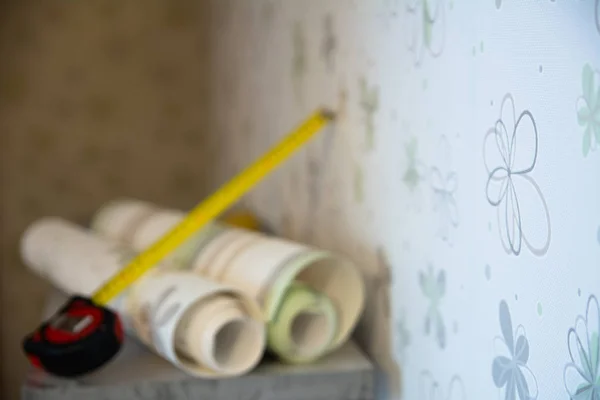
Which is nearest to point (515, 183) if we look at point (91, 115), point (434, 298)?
point (434, 298)

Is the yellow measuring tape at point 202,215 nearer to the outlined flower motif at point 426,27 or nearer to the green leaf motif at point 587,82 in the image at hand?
the outlined flower motif at point 426,27

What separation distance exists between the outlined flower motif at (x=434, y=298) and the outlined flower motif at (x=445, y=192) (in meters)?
0.05

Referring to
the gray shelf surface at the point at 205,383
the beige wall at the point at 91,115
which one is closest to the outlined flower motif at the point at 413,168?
the gray shelf surface at the point at 205,383

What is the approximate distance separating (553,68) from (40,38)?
1829mm

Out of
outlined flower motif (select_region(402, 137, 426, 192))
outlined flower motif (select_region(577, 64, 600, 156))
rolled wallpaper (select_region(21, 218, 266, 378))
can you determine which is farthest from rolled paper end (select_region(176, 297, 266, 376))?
outlined flower motif (select_region(577, 64, 600, 156))

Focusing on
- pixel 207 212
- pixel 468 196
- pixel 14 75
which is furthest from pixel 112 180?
pixel 468 196

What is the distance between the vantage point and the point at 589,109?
1.66 feet

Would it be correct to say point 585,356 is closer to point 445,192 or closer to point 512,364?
point 512,364

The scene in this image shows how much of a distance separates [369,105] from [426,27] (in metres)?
0.21

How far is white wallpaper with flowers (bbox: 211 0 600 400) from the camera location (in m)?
0.54

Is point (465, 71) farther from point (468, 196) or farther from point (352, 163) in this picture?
point (352, 163)

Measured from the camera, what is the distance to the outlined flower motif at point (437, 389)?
0.75 meters

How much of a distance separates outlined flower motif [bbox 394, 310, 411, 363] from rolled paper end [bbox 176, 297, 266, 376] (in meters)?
0.16

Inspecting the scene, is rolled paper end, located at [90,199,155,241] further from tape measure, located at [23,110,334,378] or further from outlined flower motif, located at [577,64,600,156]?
outlined flower motif, located at [577,64,600,156]
